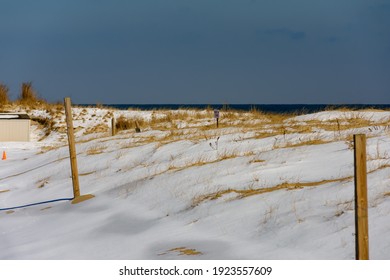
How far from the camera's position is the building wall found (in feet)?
94.2

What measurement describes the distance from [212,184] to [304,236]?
359cm

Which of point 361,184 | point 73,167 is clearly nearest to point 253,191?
point 73,167

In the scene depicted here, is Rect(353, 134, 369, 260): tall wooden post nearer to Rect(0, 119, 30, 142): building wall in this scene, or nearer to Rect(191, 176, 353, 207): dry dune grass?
Rect(191, 176, 353, 207): dry dune grass

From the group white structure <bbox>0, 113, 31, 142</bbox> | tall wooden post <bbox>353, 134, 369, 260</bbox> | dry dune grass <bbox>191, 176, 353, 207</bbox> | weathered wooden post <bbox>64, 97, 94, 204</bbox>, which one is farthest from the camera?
white structure <bbox>0, 113, 31, 142</bbox>

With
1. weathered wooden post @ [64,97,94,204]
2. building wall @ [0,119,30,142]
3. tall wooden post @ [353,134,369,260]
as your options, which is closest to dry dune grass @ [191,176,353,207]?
weathered wooden post @ [64,97,94,204]

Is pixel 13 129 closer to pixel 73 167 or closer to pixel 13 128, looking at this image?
pixel 13 128

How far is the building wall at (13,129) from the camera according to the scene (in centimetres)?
2872

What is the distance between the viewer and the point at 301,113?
2447cm

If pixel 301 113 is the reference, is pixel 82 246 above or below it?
below

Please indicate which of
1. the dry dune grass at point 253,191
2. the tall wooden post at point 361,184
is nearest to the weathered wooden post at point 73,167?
the dry dune grass at point 253,191

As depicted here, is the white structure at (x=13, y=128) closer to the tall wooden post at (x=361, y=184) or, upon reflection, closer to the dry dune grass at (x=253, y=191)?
the dry dune grass at (x=253, y=191)

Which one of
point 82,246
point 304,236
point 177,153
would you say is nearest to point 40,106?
point 177,153

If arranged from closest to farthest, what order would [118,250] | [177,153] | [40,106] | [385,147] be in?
[118,250]
[385,147]
[177,153]
[40,106]

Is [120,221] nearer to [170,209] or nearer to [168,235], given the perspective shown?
[170,209]
